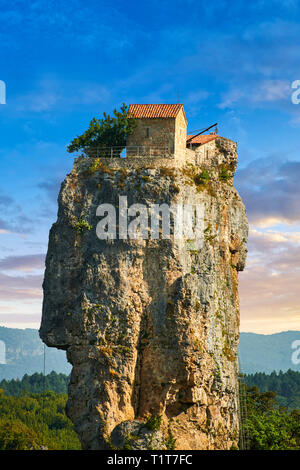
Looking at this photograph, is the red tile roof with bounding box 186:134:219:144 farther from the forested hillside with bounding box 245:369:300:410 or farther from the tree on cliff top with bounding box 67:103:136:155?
the forested hillside with bounding box 245:369:300:410

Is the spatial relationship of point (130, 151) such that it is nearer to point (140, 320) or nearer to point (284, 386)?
point (140, 320)

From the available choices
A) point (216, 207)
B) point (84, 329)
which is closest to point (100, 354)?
point (84, 329)

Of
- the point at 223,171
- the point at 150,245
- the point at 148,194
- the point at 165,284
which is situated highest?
the point at 223,171

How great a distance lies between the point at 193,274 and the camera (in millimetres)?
45656

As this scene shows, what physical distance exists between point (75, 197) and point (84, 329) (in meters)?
10.7

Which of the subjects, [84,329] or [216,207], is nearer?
[84,329]

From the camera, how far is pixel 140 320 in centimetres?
4400

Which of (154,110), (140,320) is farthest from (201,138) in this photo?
(140,320)

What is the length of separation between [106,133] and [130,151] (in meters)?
3.02

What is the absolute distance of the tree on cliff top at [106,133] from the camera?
1943 inches

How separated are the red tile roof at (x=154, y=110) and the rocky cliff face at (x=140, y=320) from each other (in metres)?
4.35

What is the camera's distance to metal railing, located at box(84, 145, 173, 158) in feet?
159
